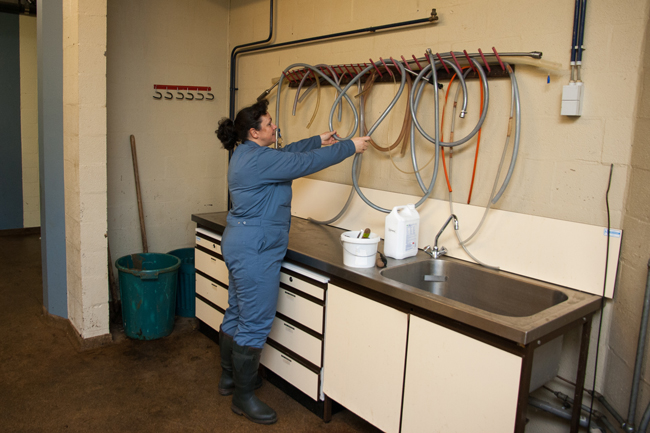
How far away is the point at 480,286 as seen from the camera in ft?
7.07

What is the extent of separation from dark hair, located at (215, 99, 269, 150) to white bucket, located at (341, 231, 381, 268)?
679mm

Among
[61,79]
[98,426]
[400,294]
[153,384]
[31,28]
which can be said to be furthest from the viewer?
[31,28]

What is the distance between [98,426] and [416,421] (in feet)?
4.63

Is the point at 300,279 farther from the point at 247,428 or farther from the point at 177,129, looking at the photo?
the point at 177,129

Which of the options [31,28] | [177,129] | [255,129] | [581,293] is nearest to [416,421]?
[581,293]

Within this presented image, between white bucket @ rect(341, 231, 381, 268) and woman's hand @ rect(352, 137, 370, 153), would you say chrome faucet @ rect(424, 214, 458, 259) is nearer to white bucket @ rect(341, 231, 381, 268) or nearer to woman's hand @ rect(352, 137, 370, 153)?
white bucket @ rect(341, 231, 381, 268)

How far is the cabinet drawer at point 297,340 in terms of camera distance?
228 cm

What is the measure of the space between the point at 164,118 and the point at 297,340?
203 cm

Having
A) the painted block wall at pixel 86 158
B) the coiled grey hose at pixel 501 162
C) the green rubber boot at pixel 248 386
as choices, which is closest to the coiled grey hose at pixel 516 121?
the coiled grey hose at pixel 501 162

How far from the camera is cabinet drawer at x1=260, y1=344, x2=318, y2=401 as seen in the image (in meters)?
2.32

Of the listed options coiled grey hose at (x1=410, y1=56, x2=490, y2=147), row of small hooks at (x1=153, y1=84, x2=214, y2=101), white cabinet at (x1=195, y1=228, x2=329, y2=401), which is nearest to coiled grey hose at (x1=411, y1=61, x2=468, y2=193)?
coiled grey hose at (x1=410, y1=56, x2=490, y2=147)

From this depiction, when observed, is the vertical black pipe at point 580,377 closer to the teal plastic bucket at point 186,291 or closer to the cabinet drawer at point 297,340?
the cabinet drawer at point 297,340

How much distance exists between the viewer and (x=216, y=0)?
12.1 ft

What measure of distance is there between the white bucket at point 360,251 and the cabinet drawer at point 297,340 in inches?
16.7
